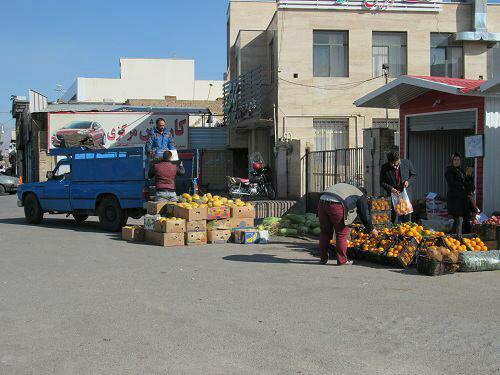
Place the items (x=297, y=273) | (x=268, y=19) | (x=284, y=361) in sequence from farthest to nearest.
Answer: (x=268, y=19)
(x=297, y=273)
(x=284, y=361)

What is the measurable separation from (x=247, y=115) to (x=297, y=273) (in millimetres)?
14895

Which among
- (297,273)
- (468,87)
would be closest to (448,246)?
(297,273)

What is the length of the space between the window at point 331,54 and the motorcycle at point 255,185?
4760 millimetres

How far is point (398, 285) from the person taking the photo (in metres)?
8.02

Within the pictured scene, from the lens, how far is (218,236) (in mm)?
12430

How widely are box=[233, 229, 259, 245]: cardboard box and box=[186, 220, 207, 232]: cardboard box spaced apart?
2.35 feet

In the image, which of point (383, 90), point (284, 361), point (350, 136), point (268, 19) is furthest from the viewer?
point (268, 19)

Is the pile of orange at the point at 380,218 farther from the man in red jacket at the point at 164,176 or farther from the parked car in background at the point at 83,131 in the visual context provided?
the parked car in background at the point at 83,131

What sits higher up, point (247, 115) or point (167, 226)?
point (247, 115)

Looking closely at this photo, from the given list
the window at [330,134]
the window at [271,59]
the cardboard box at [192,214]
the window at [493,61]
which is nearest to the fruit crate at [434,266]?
the cardboard box at [192,214]

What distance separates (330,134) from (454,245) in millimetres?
13558

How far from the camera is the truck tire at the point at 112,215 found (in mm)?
14437

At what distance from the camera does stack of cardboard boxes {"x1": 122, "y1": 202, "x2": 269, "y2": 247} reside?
39.4 ft

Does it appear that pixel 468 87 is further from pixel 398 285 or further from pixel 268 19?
pixel 268 19
